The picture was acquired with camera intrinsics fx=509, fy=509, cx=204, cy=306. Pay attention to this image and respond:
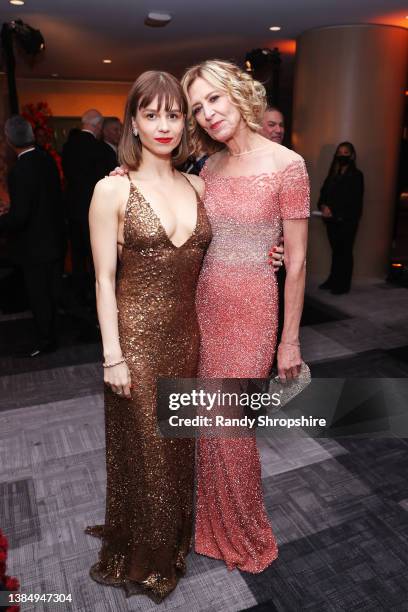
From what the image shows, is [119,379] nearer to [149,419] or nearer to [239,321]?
[149,419]

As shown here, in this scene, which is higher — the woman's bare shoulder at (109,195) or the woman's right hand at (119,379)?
the woman's bare shoulder at (109,195)

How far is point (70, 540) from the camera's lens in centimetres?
212

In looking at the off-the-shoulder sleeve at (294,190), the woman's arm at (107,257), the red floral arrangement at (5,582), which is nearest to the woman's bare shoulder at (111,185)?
the woman's arm at (107,257)

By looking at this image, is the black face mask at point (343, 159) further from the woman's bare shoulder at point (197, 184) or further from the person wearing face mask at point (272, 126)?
the woman's bare shoulder at point (197, 184)

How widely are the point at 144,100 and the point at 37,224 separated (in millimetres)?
2584

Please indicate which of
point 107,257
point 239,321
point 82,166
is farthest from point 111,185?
point 82,166

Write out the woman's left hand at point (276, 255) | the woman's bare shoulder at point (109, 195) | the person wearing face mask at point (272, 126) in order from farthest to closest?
the person wearing face mask at point (272, 126)
the woman's left hand at point (276, 255)
the woman's bare shoulder at point (109, 195)

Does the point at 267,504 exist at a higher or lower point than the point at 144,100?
lower

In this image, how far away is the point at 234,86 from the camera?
1.61m

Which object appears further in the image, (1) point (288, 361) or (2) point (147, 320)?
(1) point (288, 361)

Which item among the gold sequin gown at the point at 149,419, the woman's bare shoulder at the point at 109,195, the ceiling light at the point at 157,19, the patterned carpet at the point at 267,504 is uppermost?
the ceiling light at the point at 157,19

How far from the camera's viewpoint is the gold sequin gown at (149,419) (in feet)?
5.09

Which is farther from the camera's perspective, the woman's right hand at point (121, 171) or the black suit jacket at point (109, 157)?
the black suit jacket at point (109, 157)

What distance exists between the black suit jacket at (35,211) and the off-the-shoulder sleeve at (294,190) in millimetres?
2572
